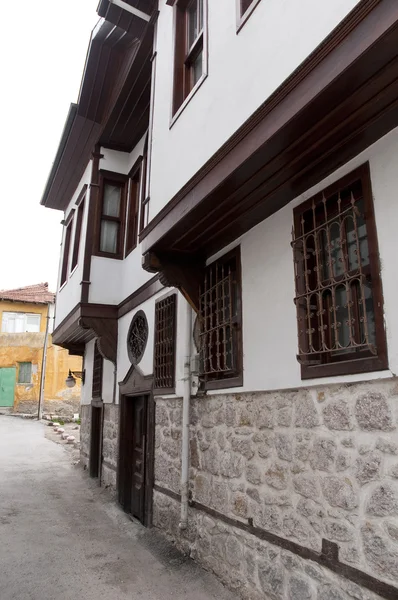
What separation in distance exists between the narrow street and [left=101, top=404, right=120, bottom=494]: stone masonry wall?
10.6 inches

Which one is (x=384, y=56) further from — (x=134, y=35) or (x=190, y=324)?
(x=134, y=35)

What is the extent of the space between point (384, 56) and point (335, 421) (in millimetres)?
2038

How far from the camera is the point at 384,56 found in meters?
2.23

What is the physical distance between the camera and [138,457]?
7.05 m

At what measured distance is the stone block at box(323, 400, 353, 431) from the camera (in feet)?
9.31

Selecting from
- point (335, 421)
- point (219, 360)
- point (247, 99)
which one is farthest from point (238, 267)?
point (335, 421)

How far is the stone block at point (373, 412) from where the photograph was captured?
101 inches

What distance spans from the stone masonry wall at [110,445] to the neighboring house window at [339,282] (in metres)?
5.20

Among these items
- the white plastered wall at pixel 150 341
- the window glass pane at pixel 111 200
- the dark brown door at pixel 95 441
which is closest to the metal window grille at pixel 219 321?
the white plastered wall at pixel 150 341

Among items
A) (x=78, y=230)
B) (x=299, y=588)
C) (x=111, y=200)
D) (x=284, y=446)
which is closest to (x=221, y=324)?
(x=284, y=446)

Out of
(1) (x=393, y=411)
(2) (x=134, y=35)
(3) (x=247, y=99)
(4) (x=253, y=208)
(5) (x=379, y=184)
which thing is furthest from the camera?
(2) (x=134, y=35)

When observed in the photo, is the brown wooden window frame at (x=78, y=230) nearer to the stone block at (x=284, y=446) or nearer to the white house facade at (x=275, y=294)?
the white house facade at (x=275, y=294)

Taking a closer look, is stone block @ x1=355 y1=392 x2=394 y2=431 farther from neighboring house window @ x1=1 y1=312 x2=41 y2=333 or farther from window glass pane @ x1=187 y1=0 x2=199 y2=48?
neighboring house window @ x1=1 y1=312 x2=41 y2=333

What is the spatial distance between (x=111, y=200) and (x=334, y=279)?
6383 mm
